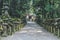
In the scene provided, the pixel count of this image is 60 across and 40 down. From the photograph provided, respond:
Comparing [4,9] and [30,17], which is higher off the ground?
[4,9]

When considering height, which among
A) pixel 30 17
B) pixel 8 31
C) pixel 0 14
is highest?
pixel 0 14

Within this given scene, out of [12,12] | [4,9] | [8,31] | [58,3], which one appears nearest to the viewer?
[8,31]

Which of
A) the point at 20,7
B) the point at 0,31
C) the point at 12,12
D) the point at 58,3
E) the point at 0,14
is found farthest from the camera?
the point at 20,7

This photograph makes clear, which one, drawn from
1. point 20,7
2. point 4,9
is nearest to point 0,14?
point 4,9

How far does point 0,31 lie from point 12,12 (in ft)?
40.2

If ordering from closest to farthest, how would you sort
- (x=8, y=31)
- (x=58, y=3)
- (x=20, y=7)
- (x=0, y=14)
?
(x=8, y=31)
(x=0, y=14)
(x=58, y=3)
(x=20, y=7)

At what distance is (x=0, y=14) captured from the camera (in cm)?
1808

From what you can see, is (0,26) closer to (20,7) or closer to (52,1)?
(52,1)

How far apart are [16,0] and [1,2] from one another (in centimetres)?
1153

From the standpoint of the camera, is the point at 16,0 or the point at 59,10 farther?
the point at 16,0

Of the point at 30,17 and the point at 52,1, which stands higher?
the point at 52,1

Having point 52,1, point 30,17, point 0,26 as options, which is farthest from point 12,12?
point 30,17

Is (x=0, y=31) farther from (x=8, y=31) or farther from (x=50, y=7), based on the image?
(x=50, y=7)

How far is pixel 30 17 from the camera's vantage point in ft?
309
